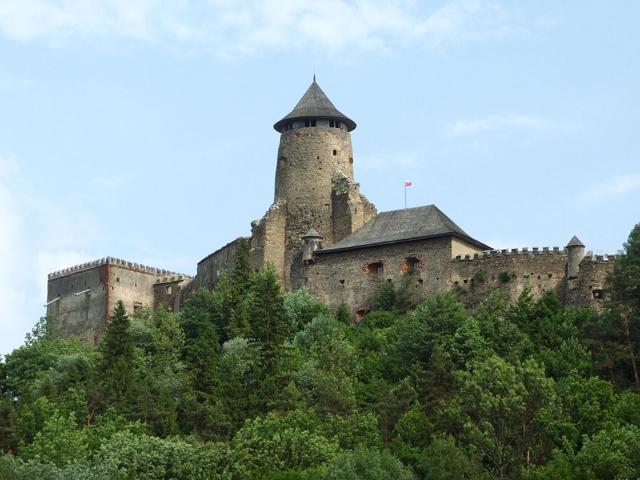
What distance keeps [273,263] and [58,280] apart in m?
19.8

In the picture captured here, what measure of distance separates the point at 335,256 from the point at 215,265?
10.9 meters

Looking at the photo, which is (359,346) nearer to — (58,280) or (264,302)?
(264,302)

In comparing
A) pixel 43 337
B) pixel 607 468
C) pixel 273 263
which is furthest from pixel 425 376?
pixel 43 337

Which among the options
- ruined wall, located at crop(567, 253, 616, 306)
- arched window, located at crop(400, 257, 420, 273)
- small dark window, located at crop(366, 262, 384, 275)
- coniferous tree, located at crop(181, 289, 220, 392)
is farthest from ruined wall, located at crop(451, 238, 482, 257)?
coniferous tree, located at crop(181, 289, 220, 392)

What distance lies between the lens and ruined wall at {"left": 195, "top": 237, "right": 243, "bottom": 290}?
88.6m

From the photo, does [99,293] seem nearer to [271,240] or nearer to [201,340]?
[271,240]

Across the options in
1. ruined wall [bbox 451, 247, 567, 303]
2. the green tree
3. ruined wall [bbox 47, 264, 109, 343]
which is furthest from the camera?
ruined wall [bbox 47, 264, 109, 343]

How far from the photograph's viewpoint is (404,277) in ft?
262

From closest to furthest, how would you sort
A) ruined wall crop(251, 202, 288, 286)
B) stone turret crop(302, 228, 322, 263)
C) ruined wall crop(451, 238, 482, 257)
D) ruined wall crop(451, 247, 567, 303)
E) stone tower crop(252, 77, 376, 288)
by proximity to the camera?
ruined wall crop(451, 247, 567, 303)
ruined wall crop(451, 238, 482, 257)
stone turret crop(302, 228, 322, 263)
stone tower crop(252, 77, 376, 288)
ruined wall crop(251, 202, 288, 286)

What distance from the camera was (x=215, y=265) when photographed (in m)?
90.9

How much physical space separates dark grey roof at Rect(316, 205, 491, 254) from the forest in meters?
2.85

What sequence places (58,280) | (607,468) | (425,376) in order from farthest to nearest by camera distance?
(58,280), (425,376), (607,468)

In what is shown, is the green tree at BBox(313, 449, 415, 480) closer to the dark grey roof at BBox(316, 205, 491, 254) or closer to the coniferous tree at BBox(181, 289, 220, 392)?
the coniferous tree at BBox(181, 289, 220, 392)

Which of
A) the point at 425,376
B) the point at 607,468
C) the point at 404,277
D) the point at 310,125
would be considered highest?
the point at 310,125
